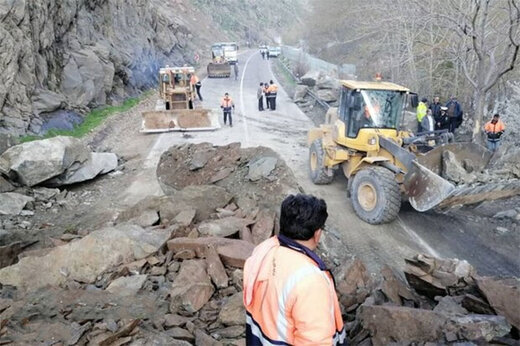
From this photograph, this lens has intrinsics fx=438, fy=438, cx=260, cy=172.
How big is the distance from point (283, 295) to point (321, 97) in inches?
822

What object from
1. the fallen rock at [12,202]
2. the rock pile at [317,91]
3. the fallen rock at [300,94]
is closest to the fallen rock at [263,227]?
the fallen rock at [12,202]

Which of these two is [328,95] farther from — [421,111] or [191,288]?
[191,288]

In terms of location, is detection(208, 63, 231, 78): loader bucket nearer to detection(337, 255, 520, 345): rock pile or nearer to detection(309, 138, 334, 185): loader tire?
detection(309, 138, 334, 185): loader tire

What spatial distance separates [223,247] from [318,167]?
5383 mm

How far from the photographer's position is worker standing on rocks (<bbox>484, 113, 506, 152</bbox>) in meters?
11.3

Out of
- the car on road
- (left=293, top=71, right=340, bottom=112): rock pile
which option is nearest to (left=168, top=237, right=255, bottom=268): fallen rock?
(left=293, top=71, right=340, bottom=112): rock pile

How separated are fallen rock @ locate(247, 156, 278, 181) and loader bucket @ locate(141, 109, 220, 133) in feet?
25.5

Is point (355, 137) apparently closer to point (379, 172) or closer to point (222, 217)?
point (379, 172)

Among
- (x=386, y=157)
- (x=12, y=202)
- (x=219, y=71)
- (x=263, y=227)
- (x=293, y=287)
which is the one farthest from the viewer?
(x=219, y=71)

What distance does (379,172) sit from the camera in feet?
27.1

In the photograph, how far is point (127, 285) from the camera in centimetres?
513

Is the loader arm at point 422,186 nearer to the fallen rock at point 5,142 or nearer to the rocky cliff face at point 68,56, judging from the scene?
the fallen rock at point 5,142

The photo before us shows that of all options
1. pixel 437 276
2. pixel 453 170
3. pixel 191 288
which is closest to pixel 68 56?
pixel 453 170

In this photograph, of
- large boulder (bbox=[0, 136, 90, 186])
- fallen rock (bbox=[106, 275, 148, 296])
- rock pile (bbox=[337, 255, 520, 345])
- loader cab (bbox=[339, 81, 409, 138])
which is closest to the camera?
rock pile (bbox=[337, 255, 520, 345])
